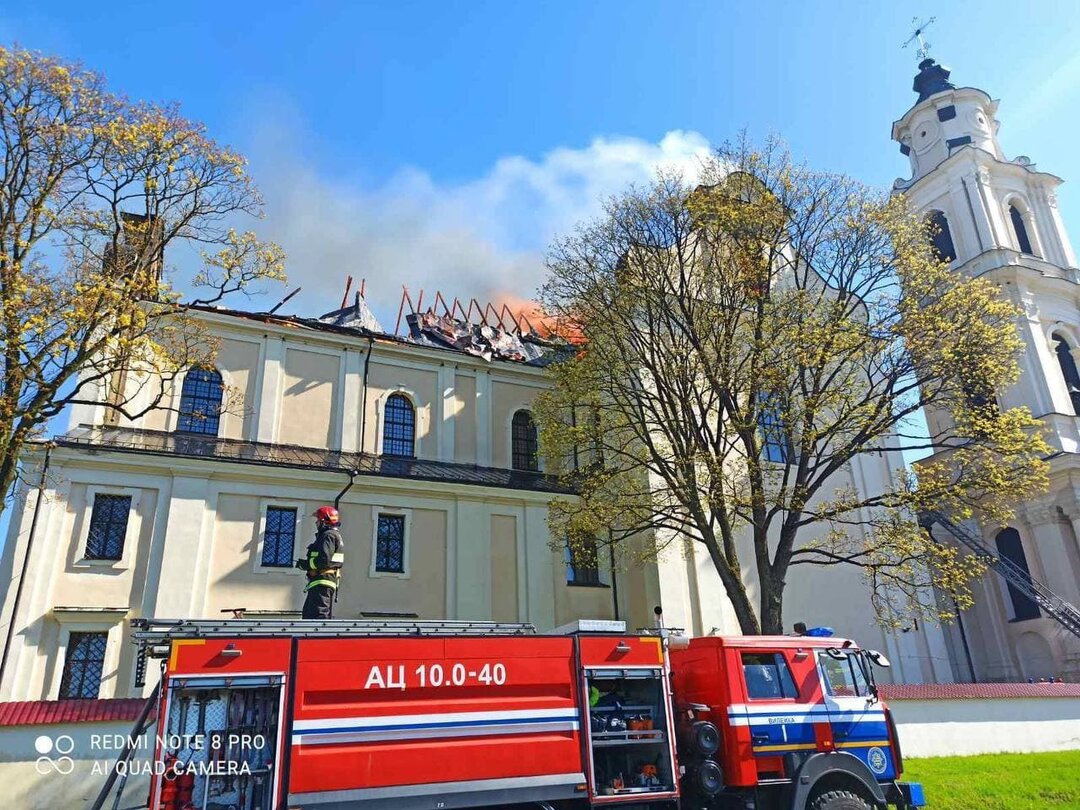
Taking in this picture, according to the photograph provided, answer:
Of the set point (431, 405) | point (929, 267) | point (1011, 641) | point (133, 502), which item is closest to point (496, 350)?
point (431, 405)

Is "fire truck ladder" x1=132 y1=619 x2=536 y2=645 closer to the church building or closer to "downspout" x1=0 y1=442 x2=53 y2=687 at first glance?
the church building

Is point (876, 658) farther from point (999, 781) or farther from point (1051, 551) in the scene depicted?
point (1051, 551)

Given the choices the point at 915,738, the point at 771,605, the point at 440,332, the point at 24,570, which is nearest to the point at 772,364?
the point at 771,605

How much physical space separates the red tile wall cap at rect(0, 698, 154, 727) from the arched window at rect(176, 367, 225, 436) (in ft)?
42.7

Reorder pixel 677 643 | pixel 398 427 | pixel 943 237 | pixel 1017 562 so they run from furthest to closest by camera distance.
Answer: pixel 943 237, pixel 1017 562, pixel 398 427, pixel 677 643

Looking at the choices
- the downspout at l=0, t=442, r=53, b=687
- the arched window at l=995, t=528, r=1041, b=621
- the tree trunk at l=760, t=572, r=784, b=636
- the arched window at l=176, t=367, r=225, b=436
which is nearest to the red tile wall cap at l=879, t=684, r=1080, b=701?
the tree trunk at l=760, t=572, r=784, b=636

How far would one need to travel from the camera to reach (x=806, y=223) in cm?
1925

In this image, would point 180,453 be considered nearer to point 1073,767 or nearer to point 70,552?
point 70,552

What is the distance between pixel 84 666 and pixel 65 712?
8.58 meters

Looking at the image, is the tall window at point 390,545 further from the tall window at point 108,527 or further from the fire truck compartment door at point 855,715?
the fire truck compartment door at point 855,715

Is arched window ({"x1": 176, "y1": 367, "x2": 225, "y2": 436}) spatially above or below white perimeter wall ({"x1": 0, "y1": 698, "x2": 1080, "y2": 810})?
above

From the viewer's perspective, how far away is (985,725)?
17.4 m

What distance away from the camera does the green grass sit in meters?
11.9

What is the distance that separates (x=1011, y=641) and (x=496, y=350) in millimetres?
25616
